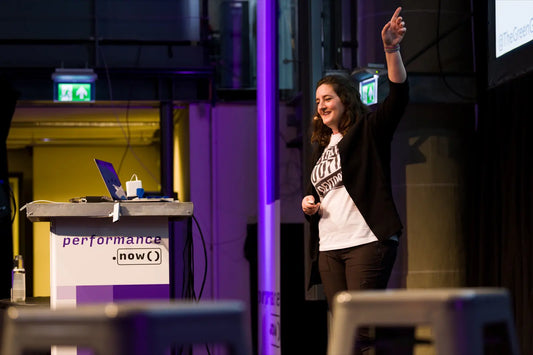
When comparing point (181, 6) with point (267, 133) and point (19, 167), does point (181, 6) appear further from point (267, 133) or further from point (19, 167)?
point (19, 167)

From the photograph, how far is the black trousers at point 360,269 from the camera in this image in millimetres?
3008

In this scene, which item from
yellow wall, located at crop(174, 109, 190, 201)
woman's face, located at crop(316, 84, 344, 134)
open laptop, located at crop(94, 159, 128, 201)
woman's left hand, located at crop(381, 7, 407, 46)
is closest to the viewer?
woman's left hand, located at crop(381, 7, 407, 46)

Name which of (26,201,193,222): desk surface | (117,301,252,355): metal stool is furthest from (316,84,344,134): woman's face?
(117,301,252,355): metal stool

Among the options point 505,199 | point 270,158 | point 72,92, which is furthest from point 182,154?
point 505,199

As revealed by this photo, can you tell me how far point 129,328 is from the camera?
1507 millimetres

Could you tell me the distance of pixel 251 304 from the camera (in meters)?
6.79

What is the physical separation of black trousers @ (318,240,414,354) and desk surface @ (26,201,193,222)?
0.56 meters

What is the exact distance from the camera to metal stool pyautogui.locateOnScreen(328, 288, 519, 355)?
1.67 metres

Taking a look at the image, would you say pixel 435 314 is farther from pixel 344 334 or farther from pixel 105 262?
pixel 105 262

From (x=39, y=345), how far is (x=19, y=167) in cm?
918

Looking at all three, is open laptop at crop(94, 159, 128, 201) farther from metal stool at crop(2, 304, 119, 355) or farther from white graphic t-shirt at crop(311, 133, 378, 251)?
metal stool at crop(2, 304, 119, 355)

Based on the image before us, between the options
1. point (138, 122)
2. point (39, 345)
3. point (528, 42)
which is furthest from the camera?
point (138, 122)

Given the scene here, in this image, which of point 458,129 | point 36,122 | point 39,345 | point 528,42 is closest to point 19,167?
point 36,122

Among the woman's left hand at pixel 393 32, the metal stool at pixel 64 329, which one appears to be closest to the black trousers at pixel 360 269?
the woman's left hand at pixel 393 32
